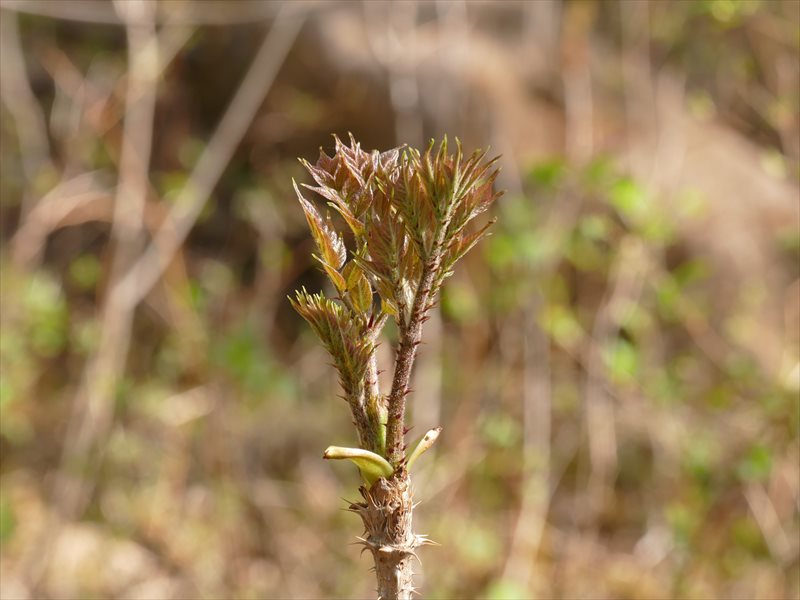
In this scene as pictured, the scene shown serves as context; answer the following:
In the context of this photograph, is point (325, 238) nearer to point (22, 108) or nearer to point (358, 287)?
point (358, 287)

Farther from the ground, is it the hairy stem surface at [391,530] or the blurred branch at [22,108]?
the blurred branch at [22,108]

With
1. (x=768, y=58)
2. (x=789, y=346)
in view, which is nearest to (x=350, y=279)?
(x=789, y=346)

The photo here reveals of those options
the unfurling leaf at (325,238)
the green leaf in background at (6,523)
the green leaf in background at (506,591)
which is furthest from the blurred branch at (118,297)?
the unfurling leaf at (325,238)

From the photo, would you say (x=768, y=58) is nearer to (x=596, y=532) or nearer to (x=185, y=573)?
(x=596, y=532)

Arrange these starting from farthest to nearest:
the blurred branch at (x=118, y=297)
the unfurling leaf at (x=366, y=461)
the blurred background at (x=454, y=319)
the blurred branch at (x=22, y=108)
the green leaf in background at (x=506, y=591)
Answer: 1. the blurred branch at (x=22, y=108)
2. the blurred branch at (x=118, y=297)
3. the blurred background at (x=454, y=319)
4. the green leaf in background at (x=506, y=591)
5. the unfurling leaf at (x=366, y=461)

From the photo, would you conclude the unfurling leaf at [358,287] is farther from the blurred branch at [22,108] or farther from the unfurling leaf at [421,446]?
the blurred branch at [22,108]
